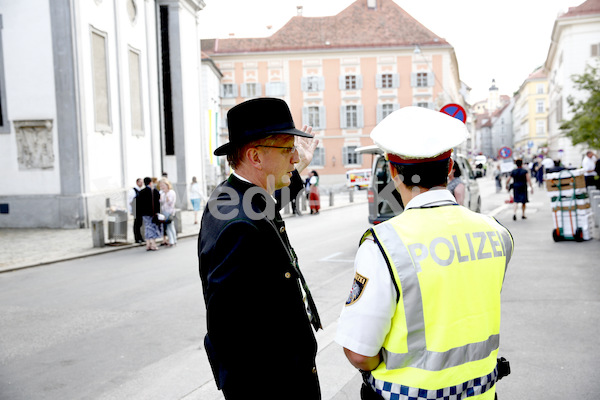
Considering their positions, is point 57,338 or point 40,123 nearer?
point 57,338

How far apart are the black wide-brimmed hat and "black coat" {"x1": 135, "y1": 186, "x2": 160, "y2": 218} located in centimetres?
1195

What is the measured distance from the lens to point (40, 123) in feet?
61.6

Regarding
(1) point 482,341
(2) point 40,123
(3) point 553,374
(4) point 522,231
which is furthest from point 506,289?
(2) point 40,123

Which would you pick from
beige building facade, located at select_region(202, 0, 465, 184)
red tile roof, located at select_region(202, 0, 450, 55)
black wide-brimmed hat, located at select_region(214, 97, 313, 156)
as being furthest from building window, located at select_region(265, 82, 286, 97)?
black wide-brimmed hat, located at select_region(214, 97, 313, 156)

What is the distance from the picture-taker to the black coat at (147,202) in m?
13.8

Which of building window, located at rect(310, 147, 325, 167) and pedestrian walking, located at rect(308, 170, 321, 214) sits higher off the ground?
building window, located at rect(310, 147, 325, 167)

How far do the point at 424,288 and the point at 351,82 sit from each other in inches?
1981

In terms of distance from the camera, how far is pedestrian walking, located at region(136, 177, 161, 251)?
13.7 meters

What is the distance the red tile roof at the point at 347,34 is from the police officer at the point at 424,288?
165 feet

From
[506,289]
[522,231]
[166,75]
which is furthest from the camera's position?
[166,75]

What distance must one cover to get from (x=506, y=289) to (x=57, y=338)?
557 centimetres

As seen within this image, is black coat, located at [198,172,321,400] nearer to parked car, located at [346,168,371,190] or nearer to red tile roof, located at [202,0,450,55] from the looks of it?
parked car, located at [346,168,371,190]

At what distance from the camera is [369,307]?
1768 millimetres

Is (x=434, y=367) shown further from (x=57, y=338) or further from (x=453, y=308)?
(x=57, y=338)
